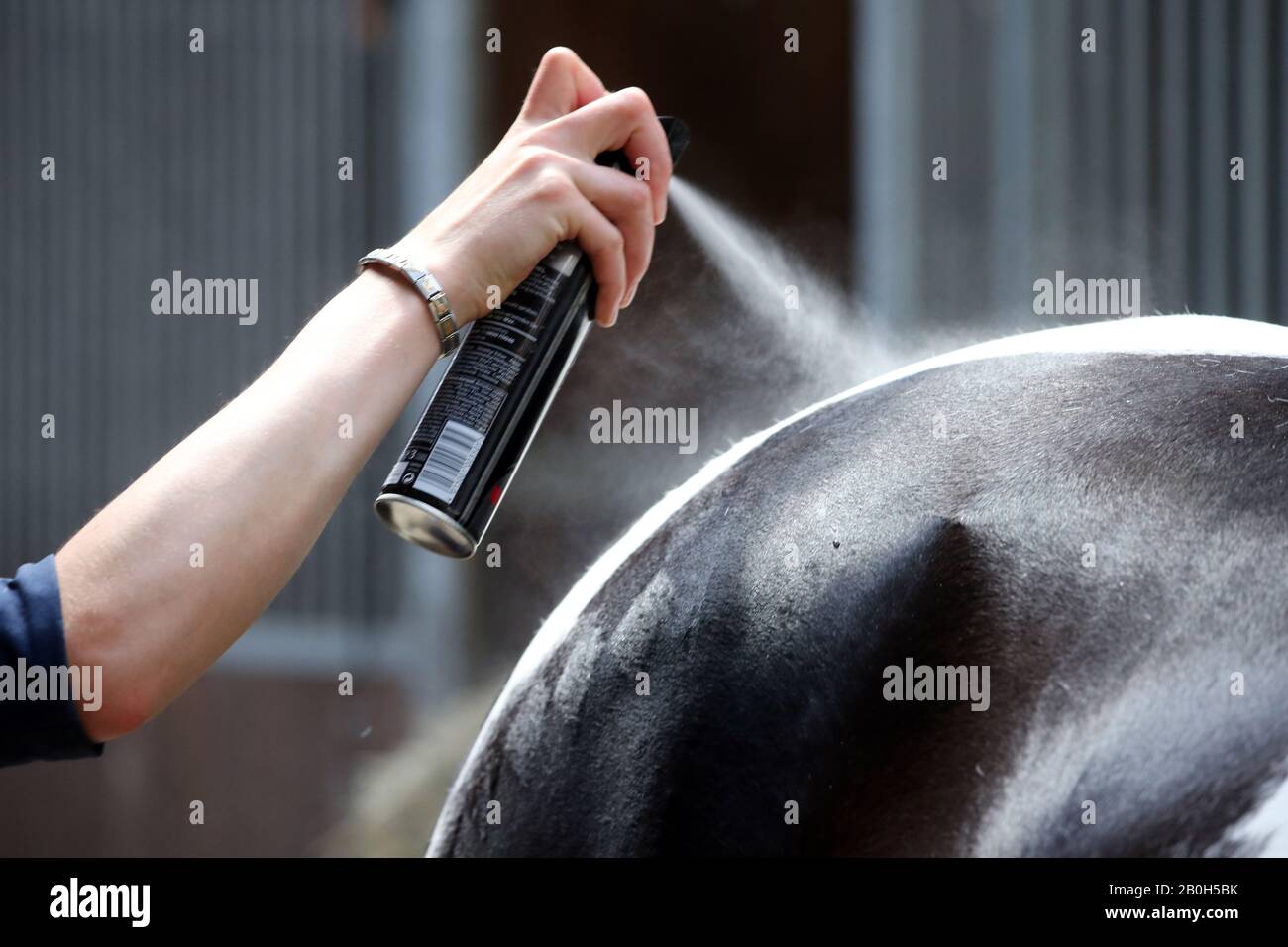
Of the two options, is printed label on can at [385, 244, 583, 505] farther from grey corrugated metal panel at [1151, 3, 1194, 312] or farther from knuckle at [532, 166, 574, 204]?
grey corrugated metal panel at [1151, 3, 1194, 312]

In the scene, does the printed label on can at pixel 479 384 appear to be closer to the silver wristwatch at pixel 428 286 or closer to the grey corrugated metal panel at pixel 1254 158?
the silver wristwatch at pixel 428 286

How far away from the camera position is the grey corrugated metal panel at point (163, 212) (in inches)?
96.9

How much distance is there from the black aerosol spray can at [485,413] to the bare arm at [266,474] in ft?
0.06

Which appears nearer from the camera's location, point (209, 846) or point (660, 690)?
point (660, 690)

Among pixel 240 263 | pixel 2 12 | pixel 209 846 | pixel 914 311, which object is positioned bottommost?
pixel 209 846

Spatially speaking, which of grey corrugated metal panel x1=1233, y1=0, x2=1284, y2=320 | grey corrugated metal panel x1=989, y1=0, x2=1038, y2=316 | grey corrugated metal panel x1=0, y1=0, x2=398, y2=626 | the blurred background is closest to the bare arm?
the blurred background

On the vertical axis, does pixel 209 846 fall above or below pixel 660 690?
below

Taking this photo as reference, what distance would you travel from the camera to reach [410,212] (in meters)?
2.31

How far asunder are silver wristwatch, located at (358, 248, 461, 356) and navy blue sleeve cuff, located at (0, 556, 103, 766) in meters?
0.17

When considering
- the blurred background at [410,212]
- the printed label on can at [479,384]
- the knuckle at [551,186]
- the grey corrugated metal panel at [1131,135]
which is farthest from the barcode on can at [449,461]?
the grey corrugated metal panel at [1131,135]

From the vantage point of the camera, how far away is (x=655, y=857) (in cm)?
62

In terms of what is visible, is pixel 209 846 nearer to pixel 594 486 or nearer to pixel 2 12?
pixel 594 486
